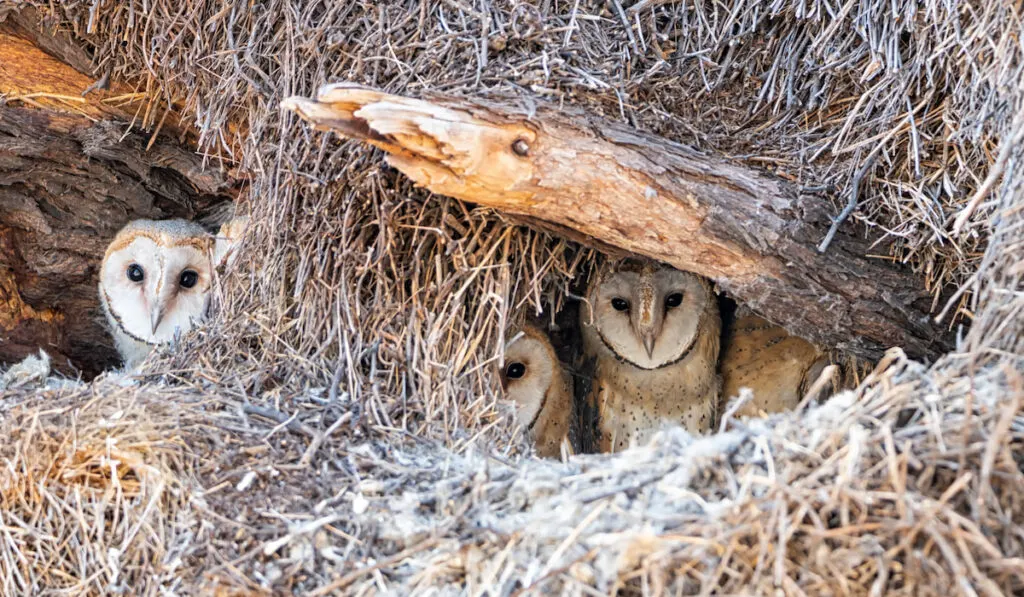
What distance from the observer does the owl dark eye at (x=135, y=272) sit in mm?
3273

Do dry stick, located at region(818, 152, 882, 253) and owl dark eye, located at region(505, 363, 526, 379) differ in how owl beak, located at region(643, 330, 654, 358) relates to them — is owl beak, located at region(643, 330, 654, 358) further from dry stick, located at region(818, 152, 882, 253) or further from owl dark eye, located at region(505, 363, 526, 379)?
dry stick, located at region(818, 152, 882, 253)

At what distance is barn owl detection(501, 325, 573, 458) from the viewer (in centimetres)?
A: 319

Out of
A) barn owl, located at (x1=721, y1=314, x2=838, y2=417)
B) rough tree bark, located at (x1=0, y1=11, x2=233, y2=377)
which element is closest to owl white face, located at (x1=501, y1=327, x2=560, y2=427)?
barn owl, located at (x1=721, y1=314, x2=838, y2=417)

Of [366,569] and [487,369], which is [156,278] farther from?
[366,569]

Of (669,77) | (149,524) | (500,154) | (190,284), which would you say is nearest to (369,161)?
(500,154)

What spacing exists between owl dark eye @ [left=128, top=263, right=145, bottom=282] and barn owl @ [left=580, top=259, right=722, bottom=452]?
59.1 inches

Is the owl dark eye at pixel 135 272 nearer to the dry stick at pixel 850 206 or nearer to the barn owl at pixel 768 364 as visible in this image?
the barn owl at pixel 768 364

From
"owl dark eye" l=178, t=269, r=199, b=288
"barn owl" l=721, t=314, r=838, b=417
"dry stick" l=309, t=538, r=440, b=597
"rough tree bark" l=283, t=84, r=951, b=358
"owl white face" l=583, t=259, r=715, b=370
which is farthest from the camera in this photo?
"owl dark eye" l=178, t=269, r=199, b=288

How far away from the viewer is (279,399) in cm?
235

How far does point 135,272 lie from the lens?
10.8ft

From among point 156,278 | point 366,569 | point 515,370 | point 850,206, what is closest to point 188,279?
point 156,278

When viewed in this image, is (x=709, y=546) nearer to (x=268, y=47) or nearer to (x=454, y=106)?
(x=454, y=106)

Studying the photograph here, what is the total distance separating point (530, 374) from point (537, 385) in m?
0.05

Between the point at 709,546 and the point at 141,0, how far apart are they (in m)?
2.47
